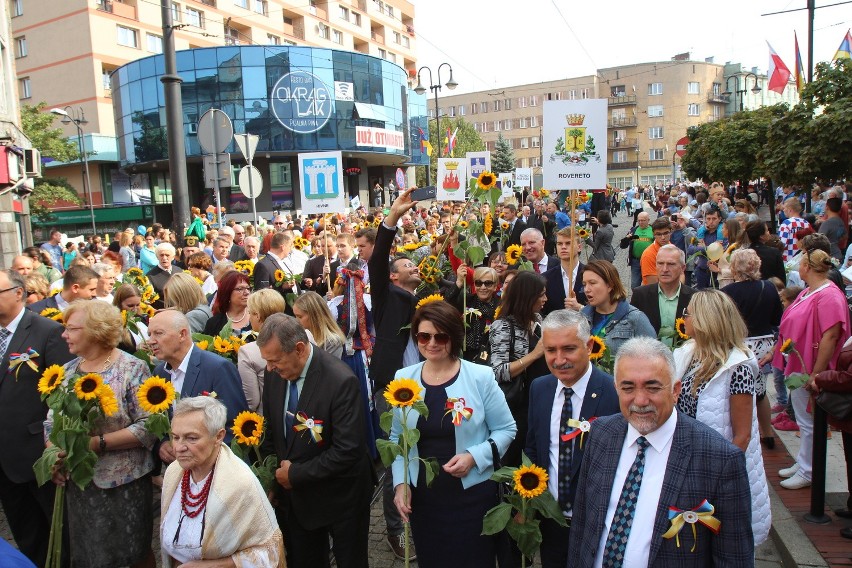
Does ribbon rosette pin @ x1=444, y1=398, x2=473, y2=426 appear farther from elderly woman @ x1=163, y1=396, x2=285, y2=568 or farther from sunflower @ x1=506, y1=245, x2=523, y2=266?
sunflower @ x1=506, y1=245, x2=523, y2=266

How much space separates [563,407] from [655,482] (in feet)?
2.72

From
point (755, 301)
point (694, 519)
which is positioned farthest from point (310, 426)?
point (755, 301)

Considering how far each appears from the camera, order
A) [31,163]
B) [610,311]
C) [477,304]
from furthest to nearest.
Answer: [31,163], [477,304], [610,311]

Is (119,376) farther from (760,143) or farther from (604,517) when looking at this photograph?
(760,143)

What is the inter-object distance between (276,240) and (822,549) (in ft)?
Result: 20.9

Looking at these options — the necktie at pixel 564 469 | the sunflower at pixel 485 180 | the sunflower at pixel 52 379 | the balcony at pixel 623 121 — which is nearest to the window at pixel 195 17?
the sunflower at pixel 485 180

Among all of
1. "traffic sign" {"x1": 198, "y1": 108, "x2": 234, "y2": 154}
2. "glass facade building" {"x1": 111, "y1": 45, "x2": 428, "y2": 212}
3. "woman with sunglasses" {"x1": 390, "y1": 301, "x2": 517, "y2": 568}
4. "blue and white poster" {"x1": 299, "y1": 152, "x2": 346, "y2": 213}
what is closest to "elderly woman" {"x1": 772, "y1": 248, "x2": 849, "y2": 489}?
"woman with sunglasses" {"x1": 390, "y1": 301, "x2": 517, "y2": 568}

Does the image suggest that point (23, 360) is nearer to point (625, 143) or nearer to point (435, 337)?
point (435, 337)

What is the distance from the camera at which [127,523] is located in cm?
367

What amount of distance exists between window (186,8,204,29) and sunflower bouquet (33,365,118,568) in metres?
47.4

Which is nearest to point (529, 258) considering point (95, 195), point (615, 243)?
point (615, 243)

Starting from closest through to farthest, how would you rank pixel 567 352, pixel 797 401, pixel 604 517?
pixel 604 517, pixel 567 352, pixel 797 401

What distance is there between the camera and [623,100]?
8425 centimetres

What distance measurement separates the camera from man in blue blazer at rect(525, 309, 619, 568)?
3072 millimetres
